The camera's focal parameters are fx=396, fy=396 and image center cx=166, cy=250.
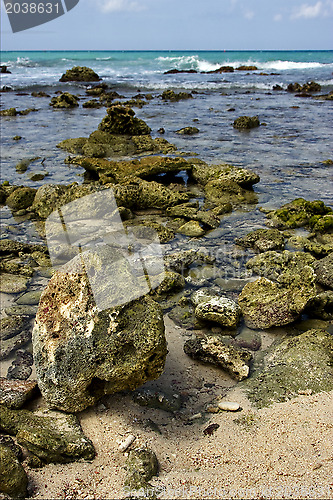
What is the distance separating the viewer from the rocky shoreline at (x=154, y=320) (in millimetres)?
3361

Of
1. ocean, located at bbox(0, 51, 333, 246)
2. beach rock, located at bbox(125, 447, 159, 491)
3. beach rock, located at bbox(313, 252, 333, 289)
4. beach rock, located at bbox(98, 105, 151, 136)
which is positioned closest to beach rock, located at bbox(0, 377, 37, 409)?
beach rock, located at bbox(125, 447, 159, 491)

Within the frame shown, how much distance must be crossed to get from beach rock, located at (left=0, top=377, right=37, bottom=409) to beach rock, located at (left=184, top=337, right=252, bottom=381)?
172 centimetres

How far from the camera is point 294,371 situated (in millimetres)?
3967

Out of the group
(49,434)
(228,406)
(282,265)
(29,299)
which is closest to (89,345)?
(49,434)

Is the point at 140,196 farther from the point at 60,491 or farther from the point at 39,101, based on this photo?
the point at 39,101

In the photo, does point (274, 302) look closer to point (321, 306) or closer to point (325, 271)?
point (321, 306)

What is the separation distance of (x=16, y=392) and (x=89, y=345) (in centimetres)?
89

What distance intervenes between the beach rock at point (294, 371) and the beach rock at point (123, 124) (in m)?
13.5

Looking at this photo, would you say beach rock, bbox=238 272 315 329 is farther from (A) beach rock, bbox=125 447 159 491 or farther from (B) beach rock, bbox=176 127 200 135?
(B) beach rock, bbox=176 127 200 135

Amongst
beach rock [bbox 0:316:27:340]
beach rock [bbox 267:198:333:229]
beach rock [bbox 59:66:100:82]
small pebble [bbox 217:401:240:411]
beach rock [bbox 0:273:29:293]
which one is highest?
beach rock [bbox 59:66:100:82]

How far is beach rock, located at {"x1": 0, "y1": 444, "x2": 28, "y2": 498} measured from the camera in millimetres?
2570

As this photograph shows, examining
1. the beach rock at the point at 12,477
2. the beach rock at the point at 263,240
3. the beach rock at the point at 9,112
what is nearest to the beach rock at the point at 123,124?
the beach rock at the point at 9,112

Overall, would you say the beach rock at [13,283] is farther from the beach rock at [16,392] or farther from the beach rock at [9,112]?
the beach rock at [9,112]

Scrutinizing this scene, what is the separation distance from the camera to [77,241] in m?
7.25
